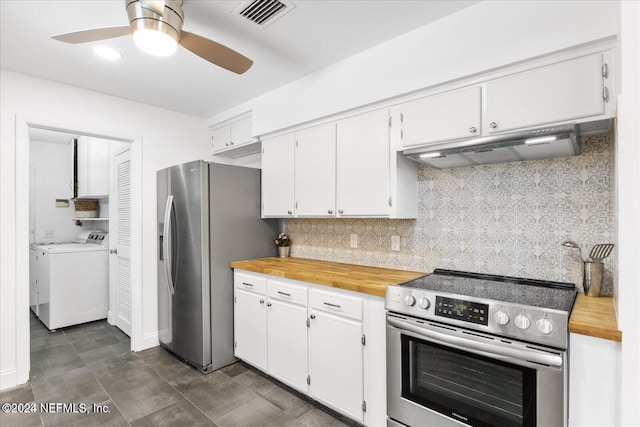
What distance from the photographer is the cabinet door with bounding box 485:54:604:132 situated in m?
1.52

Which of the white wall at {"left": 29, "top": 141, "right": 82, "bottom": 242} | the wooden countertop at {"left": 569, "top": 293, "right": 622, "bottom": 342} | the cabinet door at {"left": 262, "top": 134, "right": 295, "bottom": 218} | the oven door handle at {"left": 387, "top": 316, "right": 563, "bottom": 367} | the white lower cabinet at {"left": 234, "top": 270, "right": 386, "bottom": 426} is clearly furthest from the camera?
the white wall at {"left": 29, "top": 141, "right": 82, "bottom": 242}

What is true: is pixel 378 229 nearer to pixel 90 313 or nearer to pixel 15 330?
pixel 15 330

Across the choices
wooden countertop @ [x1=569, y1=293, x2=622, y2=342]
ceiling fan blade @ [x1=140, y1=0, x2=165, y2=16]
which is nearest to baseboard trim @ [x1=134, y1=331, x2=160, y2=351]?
ceiling fan blade @ [x1=140, y1=0, x2=165, y2=16]

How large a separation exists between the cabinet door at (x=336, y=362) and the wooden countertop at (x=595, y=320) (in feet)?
3.59

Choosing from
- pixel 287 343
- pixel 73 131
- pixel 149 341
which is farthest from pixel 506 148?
pixel 149 341

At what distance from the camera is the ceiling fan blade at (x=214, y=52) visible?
1727 mm

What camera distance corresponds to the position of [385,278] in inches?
86.8

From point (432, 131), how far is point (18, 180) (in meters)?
3.21

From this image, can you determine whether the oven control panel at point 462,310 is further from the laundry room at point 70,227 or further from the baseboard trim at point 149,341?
the laundry room at point 70,227

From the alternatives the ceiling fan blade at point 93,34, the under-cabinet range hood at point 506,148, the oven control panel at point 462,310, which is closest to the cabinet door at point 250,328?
the oven control panel at point 462,310

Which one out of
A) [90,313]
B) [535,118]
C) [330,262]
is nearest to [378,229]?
[330,262]

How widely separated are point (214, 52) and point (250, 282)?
1.78 m

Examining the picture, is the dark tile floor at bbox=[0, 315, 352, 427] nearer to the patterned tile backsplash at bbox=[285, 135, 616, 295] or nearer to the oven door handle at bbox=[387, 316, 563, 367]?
the oven door handle at bbox=[387, 316, 563, 367]

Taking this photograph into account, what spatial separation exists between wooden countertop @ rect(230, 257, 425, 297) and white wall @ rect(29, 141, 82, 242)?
3981 mm
